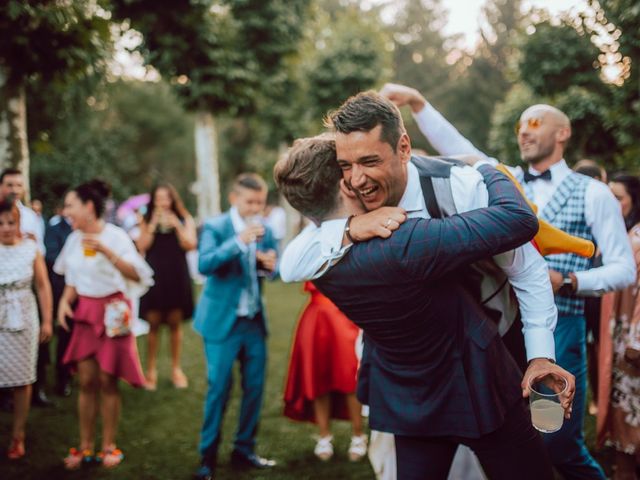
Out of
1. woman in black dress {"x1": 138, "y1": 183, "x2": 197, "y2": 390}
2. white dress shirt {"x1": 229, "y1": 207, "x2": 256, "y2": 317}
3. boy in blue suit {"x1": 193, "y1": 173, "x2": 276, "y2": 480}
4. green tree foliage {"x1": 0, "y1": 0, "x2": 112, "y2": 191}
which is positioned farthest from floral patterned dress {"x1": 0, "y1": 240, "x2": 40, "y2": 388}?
woman in black dress {"x1": 138, "y1": 183, "x2": 197, "y2": 390}

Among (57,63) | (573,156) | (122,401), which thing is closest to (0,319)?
(122,401)

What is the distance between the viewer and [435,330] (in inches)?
89.5

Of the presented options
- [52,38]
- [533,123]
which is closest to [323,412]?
[533,123]

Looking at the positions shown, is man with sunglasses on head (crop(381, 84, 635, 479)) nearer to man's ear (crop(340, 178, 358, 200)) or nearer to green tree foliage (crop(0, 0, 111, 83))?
man's ear (crop(340, 178, 358, 200))

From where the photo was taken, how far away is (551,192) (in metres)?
3.64

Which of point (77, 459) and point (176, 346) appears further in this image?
point (176, 346)

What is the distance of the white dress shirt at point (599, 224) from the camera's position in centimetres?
313

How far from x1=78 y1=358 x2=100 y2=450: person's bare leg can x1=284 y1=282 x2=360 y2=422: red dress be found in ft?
5.14

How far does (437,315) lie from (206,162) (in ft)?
43.1

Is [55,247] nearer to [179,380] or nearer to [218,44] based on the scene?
[179,380]

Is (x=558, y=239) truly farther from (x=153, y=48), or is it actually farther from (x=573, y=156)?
(x=153, y=48)

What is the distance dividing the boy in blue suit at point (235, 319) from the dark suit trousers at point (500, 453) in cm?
239

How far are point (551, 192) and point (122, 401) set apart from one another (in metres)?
5.28

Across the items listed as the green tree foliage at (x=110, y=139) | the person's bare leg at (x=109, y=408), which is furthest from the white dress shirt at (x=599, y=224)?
the green tree foliage at (x=110, y=139)
